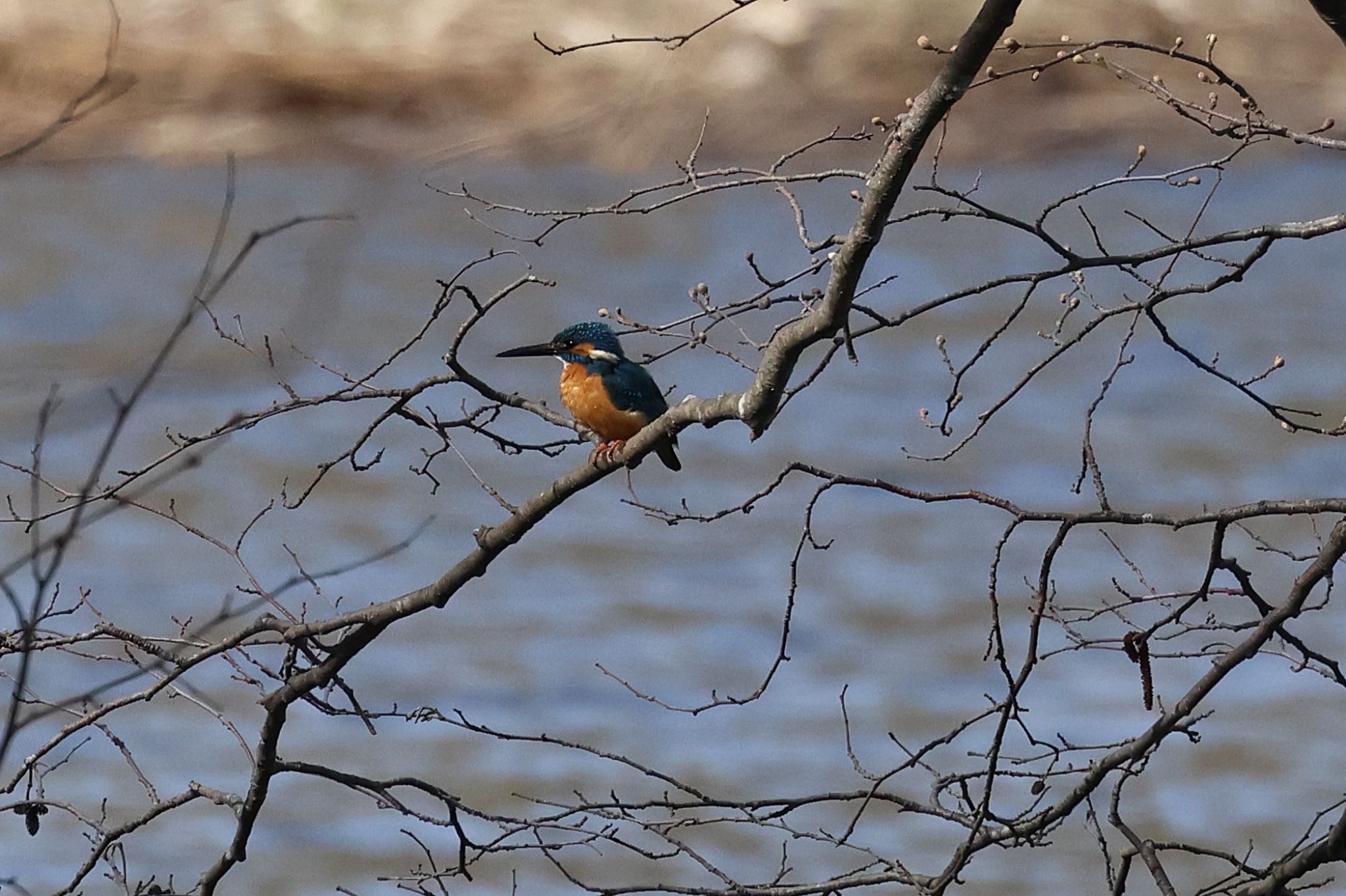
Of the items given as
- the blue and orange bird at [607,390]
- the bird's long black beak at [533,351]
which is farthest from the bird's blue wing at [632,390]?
the bird's long black beak at [533,351]

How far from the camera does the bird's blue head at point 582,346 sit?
3521 millimetres

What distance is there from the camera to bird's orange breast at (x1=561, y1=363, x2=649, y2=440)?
3.32 metres

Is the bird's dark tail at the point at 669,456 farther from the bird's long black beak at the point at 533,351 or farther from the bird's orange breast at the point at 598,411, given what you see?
the bird's long black beak at the point at 533,351

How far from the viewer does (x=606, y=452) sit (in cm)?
272

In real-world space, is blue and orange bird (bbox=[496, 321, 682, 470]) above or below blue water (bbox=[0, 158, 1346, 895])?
below

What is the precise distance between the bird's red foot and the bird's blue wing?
14.8 inches

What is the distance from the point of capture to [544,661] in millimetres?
10375

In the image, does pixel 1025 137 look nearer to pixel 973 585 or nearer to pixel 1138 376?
pixel 1138 376

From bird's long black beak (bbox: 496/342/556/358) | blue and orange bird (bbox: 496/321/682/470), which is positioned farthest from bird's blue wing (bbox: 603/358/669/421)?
bird's long black beak (bbox: 496/342/556/358)

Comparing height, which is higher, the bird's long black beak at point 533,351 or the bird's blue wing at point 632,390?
the bird's long black beak at point 533,351

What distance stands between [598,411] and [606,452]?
65 cm

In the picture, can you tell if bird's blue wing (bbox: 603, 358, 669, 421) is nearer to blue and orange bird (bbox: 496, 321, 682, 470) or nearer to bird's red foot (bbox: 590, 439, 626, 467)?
blue and orange bird (bbox: 496, 321, 682, 470)

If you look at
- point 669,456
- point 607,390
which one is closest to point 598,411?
point 607,390

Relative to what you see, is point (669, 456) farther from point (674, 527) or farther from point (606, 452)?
point (674, 527)
